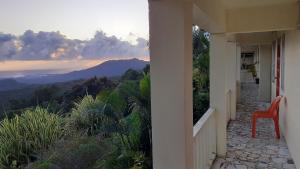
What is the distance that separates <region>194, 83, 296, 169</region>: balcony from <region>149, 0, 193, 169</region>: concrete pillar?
46.9 inches

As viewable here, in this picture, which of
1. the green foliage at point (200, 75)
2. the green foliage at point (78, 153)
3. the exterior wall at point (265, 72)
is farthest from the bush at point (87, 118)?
the exterior wall at point (265, 72)

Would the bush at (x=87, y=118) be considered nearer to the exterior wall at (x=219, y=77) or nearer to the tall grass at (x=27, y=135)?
the tall grass at (x=27, y=135)

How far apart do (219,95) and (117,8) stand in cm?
231

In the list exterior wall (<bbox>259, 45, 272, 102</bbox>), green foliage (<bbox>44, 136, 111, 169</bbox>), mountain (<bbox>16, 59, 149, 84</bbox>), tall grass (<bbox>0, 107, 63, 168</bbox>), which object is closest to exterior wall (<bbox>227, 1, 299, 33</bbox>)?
mountain (<bbox>16, 59, 149, 84</bbox>)

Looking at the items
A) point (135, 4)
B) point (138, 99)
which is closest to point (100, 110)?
point (138, 99)

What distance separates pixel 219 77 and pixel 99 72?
2183mm

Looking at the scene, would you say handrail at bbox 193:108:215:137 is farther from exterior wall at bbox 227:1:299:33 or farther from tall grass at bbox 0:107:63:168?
tall grass at bbox 0:107:63:168

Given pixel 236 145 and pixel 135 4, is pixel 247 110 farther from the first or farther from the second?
pixel 135 4

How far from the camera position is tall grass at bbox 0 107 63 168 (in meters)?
3.66

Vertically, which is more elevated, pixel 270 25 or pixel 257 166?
pixel 270 25

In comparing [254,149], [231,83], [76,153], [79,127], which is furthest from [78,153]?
[231,83]

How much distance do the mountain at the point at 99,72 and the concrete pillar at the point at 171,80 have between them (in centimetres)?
181

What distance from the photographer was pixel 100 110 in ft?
15.8

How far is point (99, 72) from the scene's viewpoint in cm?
479
